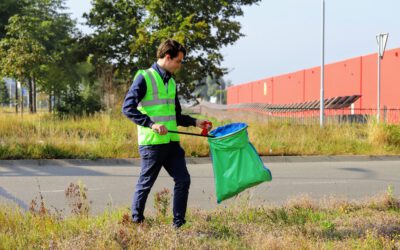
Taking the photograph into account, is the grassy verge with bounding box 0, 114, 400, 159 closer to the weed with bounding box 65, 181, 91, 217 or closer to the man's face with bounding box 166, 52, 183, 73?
the weed with bounding box 65, 181, 91, 217

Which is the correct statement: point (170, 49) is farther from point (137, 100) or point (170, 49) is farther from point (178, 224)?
point (178, 224)

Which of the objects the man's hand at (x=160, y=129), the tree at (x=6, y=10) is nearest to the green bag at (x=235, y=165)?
the man's hand at (x=160, y=129)

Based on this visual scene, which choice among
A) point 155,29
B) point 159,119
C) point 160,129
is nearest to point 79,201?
point 159,119

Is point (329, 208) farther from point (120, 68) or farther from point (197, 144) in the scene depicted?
point (120, 68)

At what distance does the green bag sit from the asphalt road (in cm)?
134

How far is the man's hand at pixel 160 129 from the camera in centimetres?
425

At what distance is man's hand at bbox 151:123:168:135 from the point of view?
4.25 meters

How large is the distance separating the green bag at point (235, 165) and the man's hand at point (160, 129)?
0.63m

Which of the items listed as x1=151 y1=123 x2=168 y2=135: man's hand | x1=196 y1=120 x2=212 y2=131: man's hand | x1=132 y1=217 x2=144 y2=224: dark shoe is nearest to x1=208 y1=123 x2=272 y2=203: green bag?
x1=196 y1=120 x2=212 y2=131: man's hand

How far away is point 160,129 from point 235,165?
0.85m

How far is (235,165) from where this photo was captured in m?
4.67

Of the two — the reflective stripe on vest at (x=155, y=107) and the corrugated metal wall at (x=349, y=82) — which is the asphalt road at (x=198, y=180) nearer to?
the reflective stripe on vest at (x=155, y=107)

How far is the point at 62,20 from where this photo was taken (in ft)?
126

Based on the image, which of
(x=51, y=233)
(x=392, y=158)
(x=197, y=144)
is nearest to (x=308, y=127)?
(x=392, y=158)
